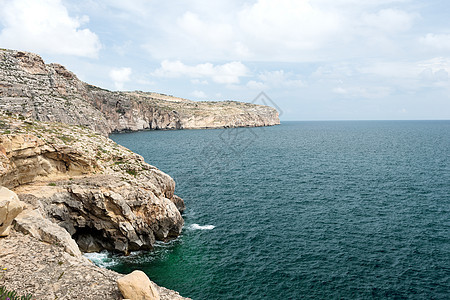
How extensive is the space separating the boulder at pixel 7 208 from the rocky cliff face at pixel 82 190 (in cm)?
1031

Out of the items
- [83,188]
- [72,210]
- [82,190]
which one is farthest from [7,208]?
[72,210]

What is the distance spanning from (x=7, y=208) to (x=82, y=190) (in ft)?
53.6

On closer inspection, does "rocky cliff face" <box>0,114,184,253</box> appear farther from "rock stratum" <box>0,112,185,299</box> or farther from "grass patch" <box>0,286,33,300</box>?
"grass patch" <box>0,286,33,300</box>

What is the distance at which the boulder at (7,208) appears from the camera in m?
16.7

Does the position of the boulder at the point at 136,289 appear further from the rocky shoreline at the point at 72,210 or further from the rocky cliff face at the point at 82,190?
the rocky cliff face at the point at 82,190

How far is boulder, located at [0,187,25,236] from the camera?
16.7m

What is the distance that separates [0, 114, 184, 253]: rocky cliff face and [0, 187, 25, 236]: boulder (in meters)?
10.3

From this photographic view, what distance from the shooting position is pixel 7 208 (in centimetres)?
1681

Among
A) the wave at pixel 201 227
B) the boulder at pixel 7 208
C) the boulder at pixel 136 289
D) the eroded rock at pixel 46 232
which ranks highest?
the boulder at pixel 7 208

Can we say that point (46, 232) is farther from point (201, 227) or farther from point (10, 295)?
point (201, 227)

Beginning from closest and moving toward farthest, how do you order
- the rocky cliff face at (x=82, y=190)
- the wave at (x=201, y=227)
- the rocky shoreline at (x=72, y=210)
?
the rocky shoreline at (x=72, y=210) → the rocky cliff face at (x=82, y=190) → the wave at (x=201, y=227)

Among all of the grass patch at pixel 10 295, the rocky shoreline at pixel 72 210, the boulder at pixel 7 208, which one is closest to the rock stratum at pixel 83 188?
the rocky shoreline at pixel 72 210

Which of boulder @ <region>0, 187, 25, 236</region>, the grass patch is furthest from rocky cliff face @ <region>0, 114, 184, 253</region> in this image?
the grass patch

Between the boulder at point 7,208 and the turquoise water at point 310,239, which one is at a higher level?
the boulder at point 7,208
